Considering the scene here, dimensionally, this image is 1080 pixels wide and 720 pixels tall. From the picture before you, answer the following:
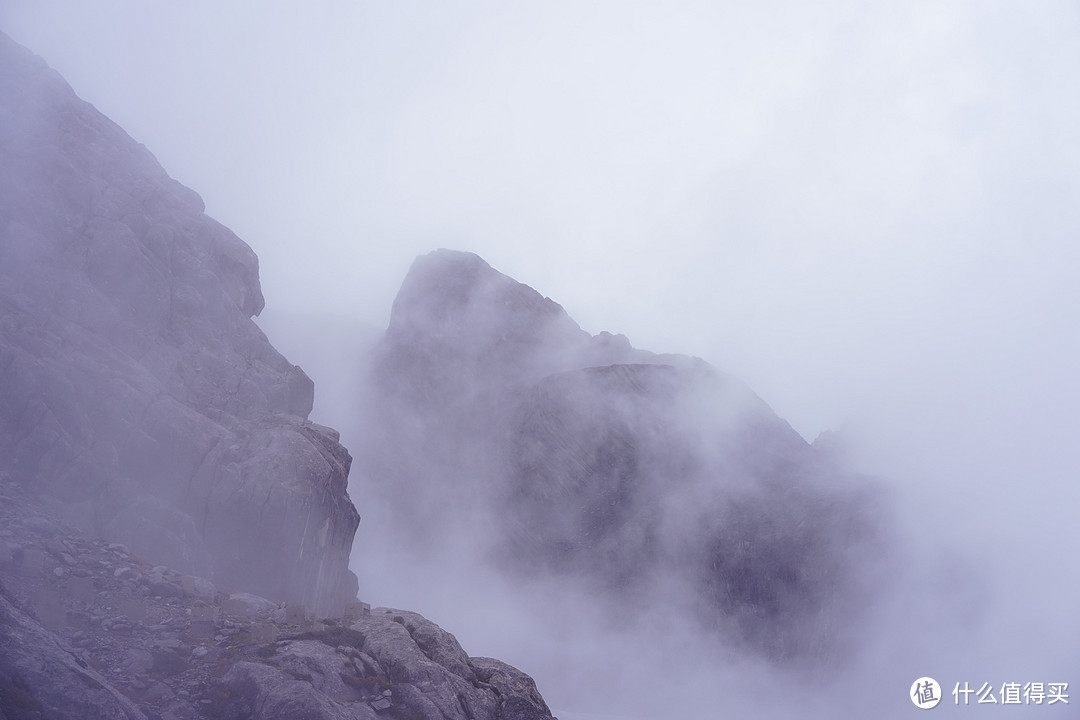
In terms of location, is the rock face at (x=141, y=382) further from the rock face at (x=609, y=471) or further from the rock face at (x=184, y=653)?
the rock face at (x=609, y=471)

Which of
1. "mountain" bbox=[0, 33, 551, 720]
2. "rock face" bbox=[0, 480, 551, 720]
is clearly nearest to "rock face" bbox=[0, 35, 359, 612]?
"mountain" bbox=[0, 33, 551, 720]

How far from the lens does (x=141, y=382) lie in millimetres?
43156

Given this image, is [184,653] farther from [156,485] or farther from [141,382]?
[141,382]

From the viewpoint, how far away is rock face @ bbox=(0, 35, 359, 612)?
122ft

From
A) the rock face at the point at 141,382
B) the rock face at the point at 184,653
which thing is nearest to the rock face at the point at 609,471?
the rock face at the point at 141,382

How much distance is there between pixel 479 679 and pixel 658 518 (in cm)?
7339

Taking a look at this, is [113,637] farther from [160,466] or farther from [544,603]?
[544,603]

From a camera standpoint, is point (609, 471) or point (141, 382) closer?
point (141, 382)

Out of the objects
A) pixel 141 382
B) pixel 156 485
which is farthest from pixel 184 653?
pixel 141 382

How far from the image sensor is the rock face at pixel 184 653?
19.2 metres

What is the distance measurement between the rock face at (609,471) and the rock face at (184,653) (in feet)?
229

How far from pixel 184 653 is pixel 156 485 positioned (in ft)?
61.2

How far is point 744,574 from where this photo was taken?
315 feet

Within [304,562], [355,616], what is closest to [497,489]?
[304,562]
